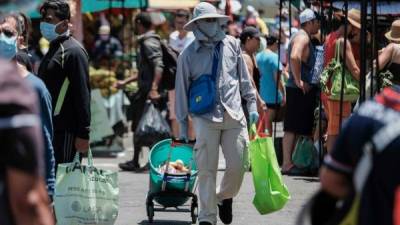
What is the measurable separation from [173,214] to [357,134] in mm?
6849

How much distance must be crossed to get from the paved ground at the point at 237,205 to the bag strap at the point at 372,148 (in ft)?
19.9

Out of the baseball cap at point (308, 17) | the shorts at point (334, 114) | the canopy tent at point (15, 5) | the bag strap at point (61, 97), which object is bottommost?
the shorts at point (334, 114)

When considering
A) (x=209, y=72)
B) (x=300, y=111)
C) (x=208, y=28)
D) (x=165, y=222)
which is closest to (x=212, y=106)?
(x=209, y=72)

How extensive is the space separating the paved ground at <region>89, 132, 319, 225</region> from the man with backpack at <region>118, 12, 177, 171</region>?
83 centimetres

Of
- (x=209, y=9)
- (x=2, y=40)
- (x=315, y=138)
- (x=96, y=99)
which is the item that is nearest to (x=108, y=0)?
(x=96, y=99)

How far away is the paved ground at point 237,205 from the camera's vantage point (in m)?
11.2

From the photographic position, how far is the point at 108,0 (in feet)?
63.3

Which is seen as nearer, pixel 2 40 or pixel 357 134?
pixel 357 134

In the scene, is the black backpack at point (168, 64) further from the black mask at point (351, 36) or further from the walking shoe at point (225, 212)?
the walking shoe at point (225, 212)

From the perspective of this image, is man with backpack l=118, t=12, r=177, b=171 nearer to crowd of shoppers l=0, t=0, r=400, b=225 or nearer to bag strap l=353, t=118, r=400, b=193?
crowd of shoppers l=0, t=0, r=400, b=225

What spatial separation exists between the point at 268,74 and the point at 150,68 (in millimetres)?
2009

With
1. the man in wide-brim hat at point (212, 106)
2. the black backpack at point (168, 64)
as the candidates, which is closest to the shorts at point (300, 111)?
the black backpack at point (168, 64)

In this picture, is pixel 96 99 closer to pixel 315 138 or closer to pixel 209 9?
pixel 315 138

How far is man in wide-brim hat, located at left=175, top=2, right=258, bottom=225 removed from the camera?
10.1 meters
